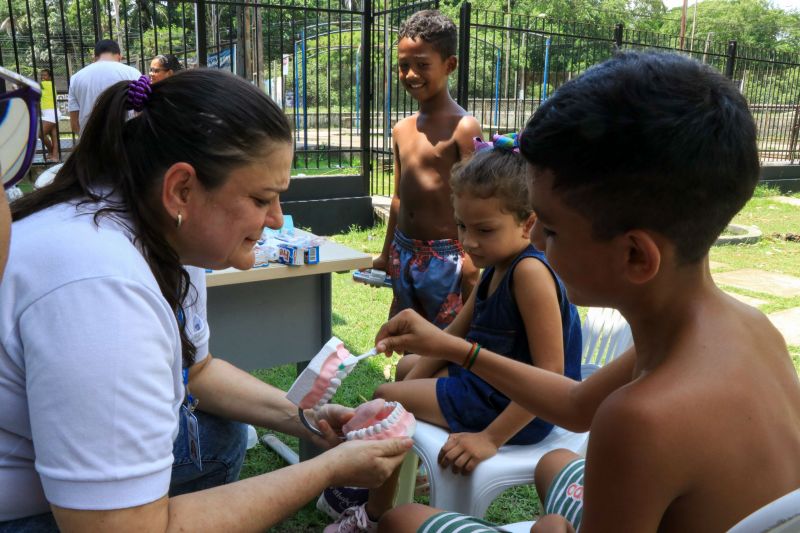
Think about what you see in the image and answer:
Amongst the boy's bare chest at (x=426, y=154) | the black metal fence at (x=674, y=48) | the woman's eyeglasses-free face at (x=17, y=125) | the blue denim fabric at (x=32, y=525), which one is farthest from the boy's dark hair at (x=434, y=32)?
the black metal fence at (x=674, y=48)

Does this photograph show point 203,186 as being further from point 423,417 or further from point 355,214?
point 355,214

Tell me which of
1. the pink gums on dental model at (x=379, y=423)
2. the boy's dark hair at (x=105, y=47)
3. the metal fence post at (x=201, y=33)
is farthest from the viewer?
the metal fence post at (x=201, y=33)

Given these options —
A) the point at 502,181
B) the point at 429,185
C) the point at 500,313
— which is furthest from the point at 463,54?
the point at 500,313

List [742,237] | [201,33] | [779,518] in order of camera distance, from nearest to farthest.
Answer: [779,518]
[201,33]
[742,237]

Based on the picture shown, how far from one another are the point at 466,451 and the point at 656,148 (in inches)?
44.1

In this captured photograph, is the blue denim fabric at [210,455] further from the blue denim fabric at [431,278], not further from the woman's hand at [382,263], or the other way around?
the woman's hand at [382,263]

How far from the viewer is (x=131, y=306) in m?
1.14

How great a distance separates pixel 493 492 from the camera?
1815 millimetres

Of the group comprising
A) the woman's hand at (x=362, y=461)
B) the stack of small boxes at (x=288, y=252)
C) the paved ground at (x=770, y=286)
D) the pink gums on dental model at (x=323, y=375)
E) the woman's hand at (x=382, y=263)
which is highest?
the stack of small boxes at (x=288, y=252)

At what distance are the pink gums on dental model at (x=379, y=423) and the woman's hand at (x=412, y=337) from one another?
0.51 feet

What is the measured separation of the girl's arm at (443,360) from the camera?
223cm

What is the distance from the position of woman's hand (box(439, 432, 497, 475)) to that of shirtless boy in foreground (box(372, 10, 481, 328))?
54.2 inches

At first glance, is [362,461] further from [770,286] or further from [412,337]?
[770,286]

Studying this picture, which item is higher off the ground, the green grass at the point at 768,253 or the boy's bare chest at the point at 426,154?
the boy's bare chest at the point at 426,154
